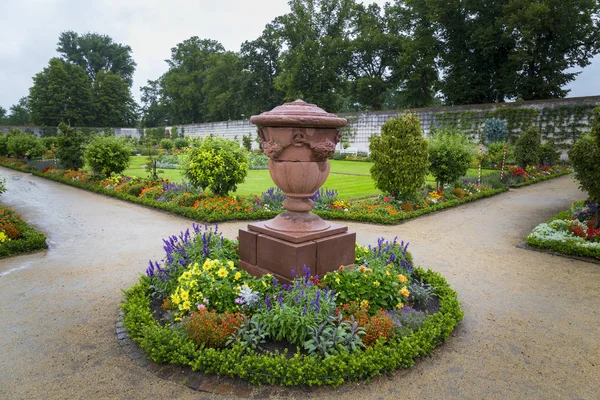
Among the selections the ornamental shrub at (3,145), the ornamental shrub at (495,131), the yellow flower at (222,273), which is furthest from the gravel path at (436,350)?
the ornamental shrub at (3,145)

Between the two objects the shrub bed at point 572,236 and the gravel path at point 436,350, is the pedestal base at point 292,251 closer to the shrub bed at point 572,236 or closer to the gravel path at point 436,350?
the gravel path at point 436,350

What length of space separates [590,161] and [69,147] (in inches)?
755

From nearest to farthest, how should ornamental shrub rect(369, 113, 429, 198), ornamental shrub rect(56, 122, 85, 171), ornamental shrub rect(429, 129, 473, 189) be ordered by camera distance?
ornamental shrub rect(369, 113, 429, 198) → ornamental shrub rect(429, 129, 473, 189) → ornamental shrub rect(56, 122, 85, 171)

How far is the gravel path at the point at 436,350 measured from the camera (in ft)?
9.62

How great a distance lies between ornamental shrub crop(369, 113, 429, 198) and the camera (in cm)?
981

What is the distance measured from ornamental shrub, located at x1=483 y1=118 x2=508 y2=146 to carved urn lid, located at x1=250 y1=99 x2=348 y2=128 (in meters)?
20.8

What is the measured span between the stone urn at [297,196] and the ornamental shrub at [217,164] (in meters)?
5.05

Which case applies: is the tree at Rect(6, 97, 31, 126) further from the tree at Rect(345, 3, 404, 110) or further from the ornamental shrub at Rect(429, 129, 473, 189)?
the ornamental shrub at Rect(429, 129, 473, 189)

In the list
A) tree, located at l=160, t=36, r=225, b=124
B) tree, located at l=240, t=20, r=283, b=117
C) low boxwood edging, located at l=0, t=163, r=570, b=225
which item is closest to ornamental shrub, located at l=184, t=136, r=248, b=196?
low boxwood edging, located at l=0, t=163, r=570, b=225

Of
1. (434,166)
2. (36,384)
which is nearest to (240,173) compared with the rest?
(434,166)

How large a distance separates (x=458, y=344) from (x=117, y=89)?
55295 mm

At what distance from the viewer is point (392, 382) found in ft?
9.84

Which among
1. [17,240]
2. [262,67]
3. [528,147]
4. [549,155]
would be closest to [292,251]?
[17,240]

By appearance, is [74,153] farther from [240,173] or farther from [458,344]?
[458,344]
